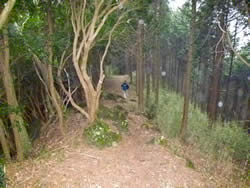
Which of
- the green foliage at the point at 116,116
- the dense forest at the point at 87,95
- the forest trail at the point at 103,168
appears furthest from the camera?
the green foliage at the point at 116,116

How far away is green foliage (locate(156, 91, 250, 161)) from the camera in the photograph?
8.42 metres

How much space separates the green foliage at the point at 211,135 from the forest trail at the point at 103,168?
2.98m

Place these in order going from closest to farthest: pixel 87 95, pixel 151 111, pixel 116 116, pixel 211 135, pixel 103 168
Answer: pixel 103 168 → pixel 87 95 → pixel 116 116 → pixel 211 135 → pixel 151 111

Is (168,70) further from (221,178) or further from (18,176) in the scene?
(18,176)

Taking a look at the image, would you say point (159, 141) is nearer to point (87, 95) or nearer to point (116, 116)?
point (116, 116)

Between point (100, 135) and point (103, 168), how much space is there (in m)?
1.66

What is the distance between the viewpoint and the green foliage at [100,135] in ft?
21.1

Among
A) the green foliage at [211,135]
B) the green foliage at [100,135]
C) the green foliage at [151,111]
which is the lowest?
the green foliage at [211,135]

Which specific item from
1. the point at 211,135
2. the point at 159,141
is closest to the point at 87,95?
the point at 159,141

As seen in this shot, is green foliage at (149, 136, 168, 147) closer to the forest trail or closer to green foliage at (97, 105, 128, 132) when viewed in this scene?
the forest trail

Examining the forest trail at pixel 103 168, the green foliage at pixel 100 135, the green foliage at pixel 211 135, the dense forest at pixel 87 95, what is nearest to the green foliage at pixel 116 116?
the dense forest at pixel 87 95

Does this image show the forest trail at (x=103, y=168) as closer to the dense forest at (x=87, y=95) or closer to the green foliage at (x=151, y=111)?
the dense forest at (x=87, y=95)

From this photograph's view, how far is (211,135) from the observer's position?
10.3m

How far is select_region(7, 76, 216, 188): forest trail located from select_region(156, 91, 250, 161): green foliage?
2976mm
